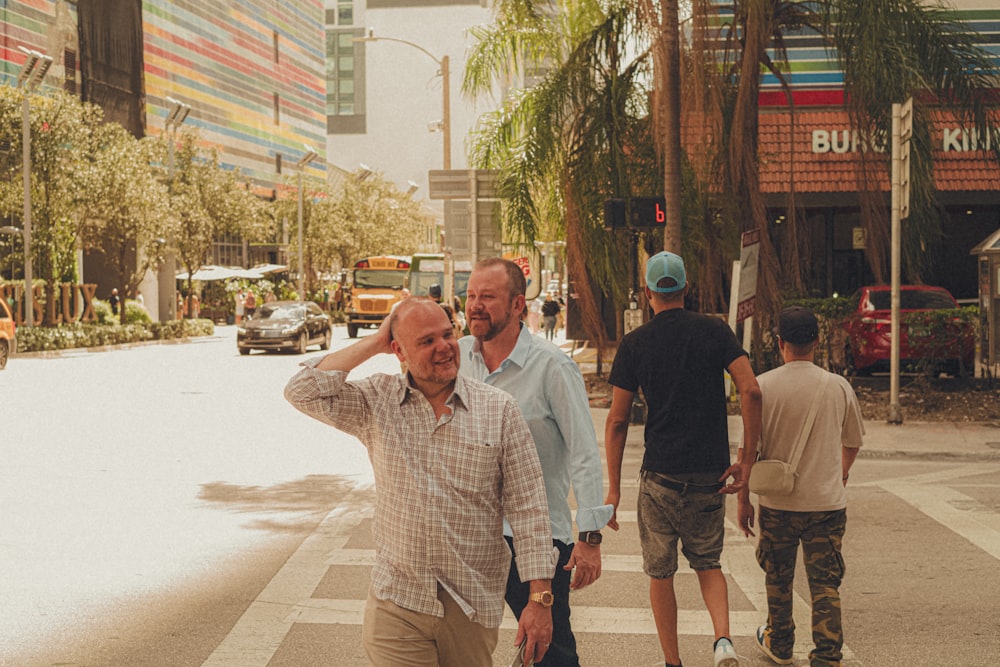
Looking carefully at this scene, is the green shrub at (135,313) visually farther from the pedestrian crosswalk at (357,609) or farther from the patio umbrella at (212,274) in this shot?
the pedestrian crosswalk at (357,609)

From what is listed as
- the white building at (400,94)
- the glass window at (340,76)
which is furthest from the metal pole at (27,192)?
the glass window at (340,76)

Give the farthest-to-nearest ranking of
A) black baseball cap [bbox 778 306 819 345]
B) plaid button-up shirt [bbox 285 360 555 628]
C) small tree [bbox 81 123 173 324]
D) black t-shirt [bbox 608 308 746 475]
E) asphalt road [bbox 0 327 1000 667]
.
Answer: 1. small tree [bbox 81 123 173 324]
2. asphalt road [bbox 0 327 1000 667]
3. black baseball cap [bbox 778 306 819 345]
4. black t-shirt [bbox 608 308 746 475]
5. plaid button-up shirt [bbox 285 360 555 628]

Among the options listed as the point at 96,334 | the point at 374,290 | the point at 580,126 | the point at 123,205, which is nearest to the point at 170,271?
the point at 374,290

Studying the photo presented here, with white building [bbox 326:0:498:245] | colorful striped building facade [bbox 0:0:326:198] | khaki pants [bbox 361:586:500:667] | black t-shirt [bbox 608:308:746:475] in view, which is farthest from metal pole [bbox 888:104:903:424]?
white building [bbox 326:0:498:245]

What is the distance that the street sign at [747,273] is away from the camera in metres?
14.7

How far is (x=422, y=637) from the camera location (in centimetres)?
349

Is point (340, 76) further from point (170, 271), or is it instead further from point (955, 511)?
point (955, 511)

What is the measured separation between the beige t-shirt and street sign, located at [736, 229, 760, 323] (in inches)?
366

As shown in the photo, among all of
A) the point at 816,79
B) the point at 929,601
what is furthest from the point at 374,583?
the point at 816,79

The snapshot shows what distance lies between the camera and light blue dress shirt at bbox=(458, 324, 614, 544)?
13.7ft

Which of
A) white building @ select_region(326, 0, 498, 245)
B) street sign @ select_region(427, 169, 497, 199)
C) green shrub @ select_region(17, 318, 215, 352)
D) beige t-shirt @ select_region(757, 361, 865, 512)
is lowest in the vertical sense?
green shrub @ select_region(17, 318, 215, 352)

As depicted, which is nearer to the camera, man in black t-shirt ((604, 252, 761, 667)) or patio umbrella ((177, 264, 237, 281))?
man in black t-shirt ((604, 252, 761, 667))

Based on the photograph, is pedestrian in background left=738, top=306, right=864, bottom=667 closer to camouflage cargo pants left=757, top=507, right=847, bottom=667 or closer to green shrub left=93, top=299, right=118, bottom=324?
camouflage cargo pants left=757, top=507, right=847, bottom=667

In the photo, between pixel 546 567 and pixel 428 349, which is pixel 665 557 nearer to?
pixel 546 567
